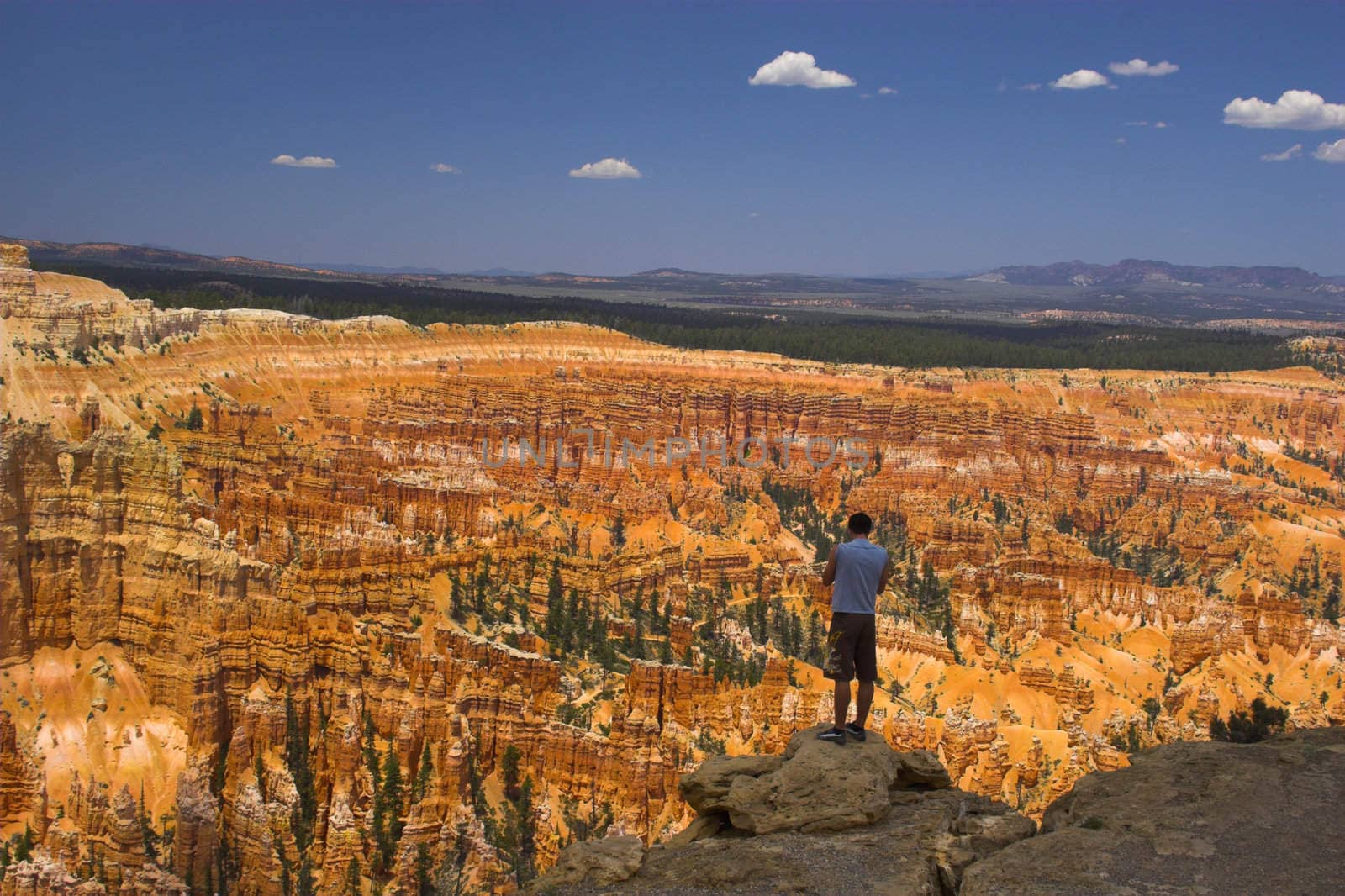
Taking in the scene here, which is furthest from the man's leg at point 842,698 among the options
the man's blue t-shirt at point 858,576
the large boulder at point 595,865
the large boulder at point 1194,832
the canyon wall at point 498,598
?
the canyon wall at point 498,598

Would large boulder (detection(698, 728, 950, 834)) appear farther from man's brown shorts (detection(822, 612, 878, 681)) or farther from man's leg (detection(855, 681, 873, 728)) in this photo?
man's brown shorts (detection(822, 612, 878, 681))

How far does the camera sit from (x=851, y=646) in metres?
17.0

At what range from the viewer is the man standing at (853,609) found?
16906 millimetres

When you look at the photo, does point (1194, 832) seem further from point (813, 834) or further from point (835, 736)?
point (835, 736)

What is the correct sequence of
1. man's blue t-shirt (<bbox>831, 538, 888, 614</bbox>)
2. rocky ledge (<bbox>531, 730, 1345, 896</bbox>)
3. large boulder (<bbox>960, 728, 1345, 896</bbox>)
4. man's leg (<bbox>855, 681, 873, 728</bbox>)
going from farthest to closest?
1. man's leg (<bbox>855, 681, 873, 728</bbox>)
2. man's blue t-shirt (<bbox>831, 538, 888, 614</bbox>)
3. rocky ledge (<bbox>531, 730, 1345, 896</bbox>)
4. large boulder (<bbox>960, 728, 1345, 896</bbox>)

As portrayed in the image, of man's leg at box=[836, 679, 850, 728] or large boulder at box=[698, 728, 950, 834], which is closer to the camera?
large boulder at box=[698, 728, 950, 834]

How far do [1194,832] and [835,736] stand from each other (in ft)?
15.0

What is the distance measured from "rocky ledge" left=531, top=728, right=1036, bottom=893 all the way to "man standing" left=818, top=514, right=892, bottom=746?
0.76 metres

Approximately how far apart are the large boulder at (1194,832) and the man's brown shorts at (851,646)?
2981 millimetres

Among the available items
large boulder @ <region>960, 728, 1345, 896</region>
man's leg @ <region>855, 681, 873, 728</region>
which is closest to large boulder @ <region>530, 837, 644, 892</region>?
man's leg @ <region>855, 681, 873, 728</region>

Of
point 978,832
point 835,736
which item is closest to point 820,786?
point 835,736

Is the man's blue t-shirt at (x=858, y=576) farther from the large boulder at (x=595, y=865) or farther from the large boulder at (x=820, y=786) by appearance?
the large boulder at (x=595, y=865)

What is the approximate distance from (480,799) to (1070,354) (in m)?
117

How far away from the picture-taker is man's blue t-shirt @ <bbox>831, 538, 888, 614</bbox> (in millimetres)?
16891
